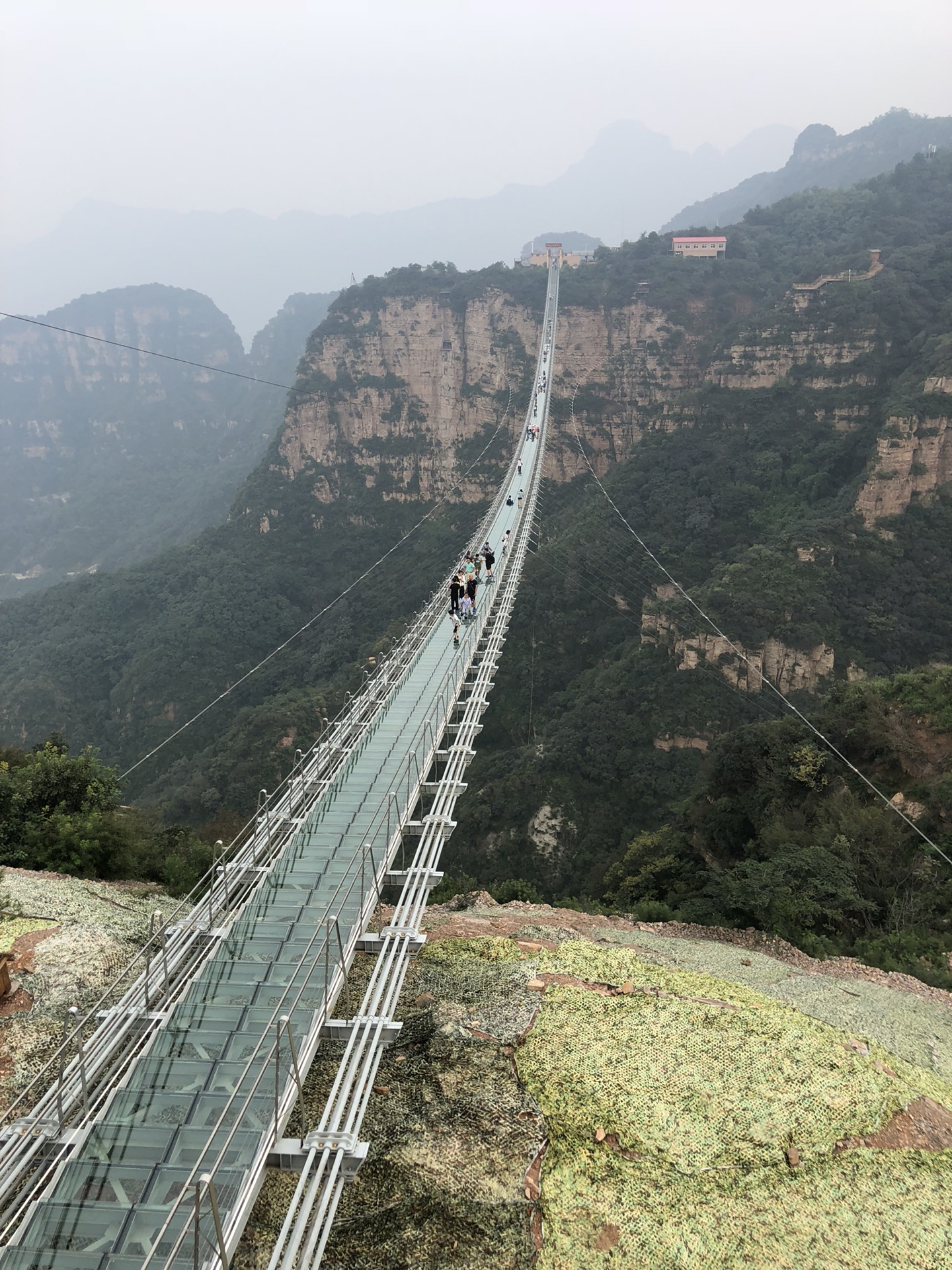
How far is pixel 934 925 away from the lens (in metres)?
8.62

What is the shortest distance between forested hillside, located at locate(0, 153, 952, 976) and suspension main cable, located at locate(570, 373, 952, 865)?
7.7 inches

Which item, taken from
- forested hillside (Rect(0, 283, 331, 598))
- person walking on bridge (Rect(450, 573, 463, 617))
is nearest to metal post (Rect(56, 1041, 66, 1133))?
person walking on bridge (Rect(450, 573, 463, 617))

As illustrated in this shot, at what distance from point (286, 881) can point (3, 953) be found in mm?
2161

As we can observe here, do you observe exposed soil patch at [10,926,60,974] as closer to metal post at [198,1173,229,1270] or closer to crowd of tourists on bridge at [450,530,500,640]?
metal post at [198,1173,229,1270]

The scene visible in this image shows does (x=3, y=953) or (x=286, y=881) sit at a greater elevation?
(x=286, y=881)

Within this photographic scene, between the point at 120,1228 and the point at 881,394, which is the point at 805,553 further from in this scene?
the point at 120,1228

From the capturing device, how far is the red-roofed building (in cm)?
4644

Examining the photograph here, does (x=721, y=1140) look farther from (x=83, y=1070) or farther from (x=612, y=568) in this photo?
(x=612, y=568)

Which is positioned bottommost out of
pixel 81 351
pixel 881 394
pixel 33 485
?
pixel 33 485

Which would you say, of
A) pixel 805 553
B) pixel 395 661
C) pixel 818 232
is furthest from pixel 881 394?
pixel 395 661

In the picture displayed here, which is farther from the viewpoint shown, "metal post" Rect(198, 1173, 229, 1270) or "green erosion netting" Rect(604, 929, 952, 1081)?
"green erosion netting" Rect(604, 929, 952, 1081)

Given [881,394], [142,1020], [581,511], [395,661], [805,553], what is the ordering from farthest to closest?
[581,511], [881,394], [805,553], [395,661], [142,1020]

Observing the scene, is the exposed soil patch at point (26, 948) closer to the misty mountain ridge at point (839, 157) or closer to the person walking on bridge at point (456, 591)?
the person walking on bridge at point (456, 591)

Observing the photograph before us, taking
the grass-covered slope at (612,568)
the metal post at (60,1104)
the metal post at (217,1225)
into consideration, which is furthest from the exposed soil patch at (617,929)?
the grass-covered slope at (612,568)
